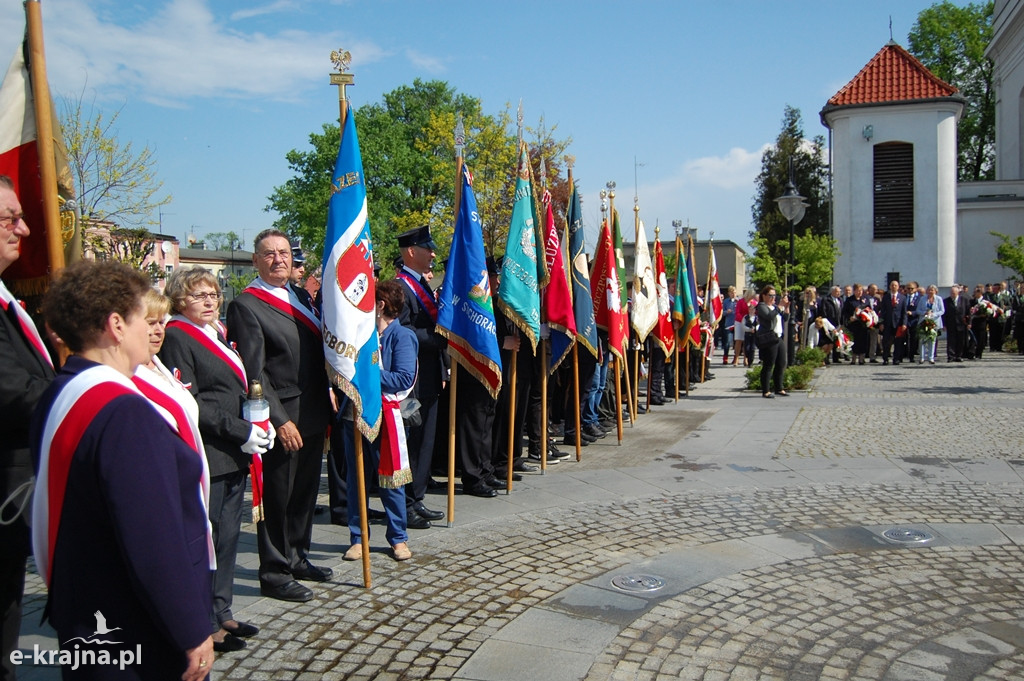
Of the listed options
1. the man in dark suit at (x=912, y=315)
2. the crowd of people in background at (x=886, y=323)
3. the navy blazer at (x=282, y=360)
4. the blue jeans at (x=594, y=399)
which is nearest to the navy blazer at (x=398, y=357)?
the navy blazer at (x=282, y=360)

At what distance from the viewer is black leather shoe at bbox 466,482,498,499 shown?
7.39m

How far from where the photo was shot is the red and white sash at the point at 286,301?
15.8ft

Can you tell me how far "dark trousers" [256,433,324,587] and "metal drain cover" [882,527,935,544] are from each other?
430cm

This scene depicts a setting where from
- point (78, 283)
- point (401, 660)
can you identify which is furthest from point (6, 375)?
point (401, 660)

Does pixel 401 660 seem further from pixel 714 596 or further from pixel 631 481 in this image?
pixel 631 481

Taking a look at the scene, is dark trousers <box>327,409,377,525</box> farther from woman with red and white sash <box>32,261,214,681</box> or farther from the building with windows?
the building with windows

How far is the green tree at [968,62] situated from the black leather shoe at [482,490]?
173 feet

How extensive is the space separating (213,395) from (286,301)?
0.91m

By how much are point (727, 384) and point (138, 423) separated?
16.0 meters

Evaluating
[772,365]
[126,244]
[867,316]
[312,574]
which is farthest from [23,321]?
[867,316]

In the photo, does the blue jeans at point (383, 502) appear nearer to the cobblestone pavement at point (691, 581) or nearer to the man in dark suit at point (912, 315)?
the cobblestone pavement at point (691, 581)

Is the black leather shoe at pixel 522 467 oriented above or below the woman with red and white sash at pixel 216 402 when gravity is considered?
below

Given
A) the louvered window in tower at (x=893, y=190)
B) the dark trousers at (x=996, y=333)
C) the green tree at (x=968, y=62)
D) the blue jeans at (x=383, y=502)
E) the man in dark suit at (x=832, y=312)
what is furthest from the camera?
the green tree at (x=968, y=62)

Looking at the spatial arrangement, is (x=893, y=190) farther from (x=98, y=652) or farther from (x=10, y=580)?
(x=98, y=652)
